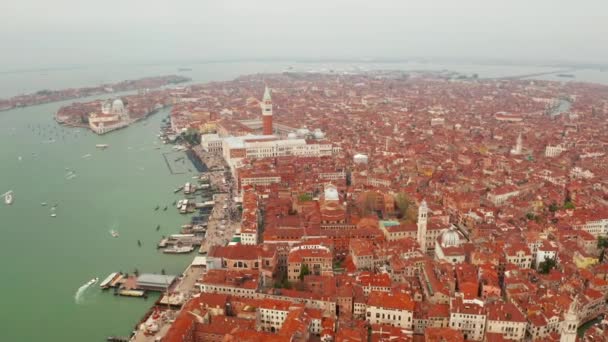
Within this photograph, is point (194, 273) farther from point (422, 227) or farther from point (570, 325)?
point (570, 325)

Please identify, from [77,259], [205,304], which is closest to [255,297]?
[205,304]

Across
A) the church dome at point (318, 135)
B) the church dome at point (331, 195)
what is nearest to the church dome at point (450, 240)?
the church dome at point (331, 195)

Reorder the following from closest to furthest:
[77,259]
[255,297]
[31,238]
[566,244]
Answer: [255,297] < [566,244] < [77,259] < [31,238]

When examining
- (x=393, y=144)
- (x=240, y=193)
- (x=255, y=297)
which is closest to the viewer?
(x=255, y=297)

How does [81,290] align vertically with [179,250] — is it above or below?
below

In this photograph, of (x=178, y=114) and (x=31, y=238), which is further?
(x=178, y=114)

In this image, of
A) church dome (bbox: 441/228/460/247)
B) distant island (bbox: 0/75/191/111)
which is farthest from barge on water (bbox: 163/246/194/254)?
distant island (bbox: 0/75/191/111)

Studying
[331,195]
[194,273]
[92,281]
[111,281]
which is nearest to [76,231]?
[92,281]

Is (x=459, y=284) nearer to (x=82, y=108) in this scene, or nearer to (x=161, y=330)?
(x=161, y=330)
